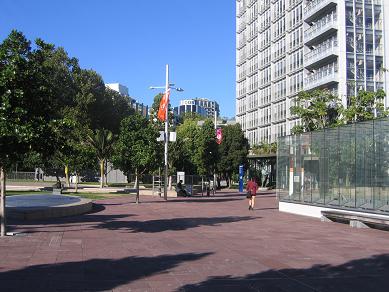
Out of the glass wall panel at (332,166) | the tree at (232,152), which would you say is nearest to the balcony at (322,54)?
the tree at (232,152)

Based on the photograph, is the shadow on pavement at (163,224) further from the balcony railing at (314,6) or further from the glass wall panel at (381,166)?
the balcony railing at (314,6)

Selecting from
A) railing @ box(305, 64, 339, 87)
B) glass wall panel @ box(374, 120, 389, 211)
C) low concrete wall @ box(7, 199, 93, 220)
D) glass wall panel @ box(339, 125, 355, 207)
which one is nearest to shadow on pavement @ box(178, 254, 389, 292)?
glass wall panel @ box(374, 120, 389, 211)

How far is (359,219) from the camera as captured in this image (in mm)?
18000

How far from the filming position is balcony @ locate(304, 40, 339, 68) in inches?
2598

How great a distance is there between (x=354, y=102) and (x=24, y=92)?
33.4 meters

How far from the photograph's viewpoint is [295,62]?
257 ft

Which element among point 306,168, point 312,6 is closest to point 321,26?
point 312,6

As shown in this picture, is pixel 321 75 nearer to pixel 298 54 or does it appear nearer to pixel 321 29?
pixel 321 29

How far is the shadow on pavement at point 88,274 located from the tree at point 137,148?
1936cm

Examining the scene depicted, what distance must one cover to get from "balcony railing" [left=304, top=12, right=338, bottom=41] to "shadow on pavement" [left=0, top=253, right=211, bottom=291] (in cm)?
6195

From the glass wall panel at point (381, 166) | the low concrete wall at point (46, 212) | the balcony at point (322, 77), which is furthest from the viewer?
the balcony at point (322, 77)

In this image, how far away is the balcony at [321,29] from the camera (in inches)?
2625

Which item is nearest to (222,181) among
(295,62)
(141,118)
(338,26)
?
(295,62)

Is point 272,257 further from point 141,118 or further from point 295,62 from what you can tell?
point 295,62
